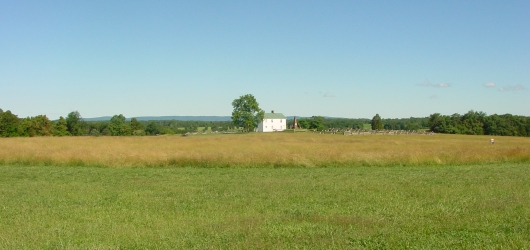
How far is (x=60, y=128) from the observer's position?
2611 inches

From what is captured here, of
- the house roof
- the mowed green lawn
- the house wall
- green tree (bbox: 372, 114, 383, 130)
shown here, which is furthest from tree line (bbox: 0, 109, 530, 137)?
the mowed green lawn

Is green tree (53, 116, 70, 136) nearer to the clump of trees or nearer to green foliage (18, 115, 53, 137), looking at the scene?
green foliage (18, 115, 53, 137)

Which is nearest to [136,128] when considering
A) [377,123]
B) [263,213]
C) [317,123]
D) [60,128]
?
[60,128]

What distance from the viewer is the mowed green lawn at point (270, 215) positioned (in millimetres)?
7004

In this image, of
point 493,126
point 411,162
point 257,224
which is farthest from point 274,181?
point 493,126

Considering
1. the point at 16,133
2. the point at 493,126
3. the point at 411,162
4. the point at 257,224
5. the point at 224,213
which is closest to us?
the point at 257,224

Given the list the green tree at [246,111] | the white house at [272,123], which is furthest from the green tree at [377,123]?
the white house at [272,123]

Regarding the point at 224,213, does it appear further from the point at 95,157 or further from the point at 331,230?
the point at 95,157

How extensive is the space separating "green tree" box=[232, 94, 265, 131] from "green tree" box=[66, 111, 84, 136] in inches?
1221

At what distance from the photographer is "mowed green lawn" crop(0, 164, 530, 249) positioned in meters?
7.00

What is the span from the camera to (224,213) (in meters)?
9.34

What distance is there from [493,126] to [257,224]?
8313 cm

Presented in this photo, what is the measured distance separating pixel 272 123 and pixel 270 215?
361ft

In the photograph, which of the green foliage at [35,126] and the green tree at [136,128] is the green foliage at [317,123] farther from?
the green foliage at [35,126]
